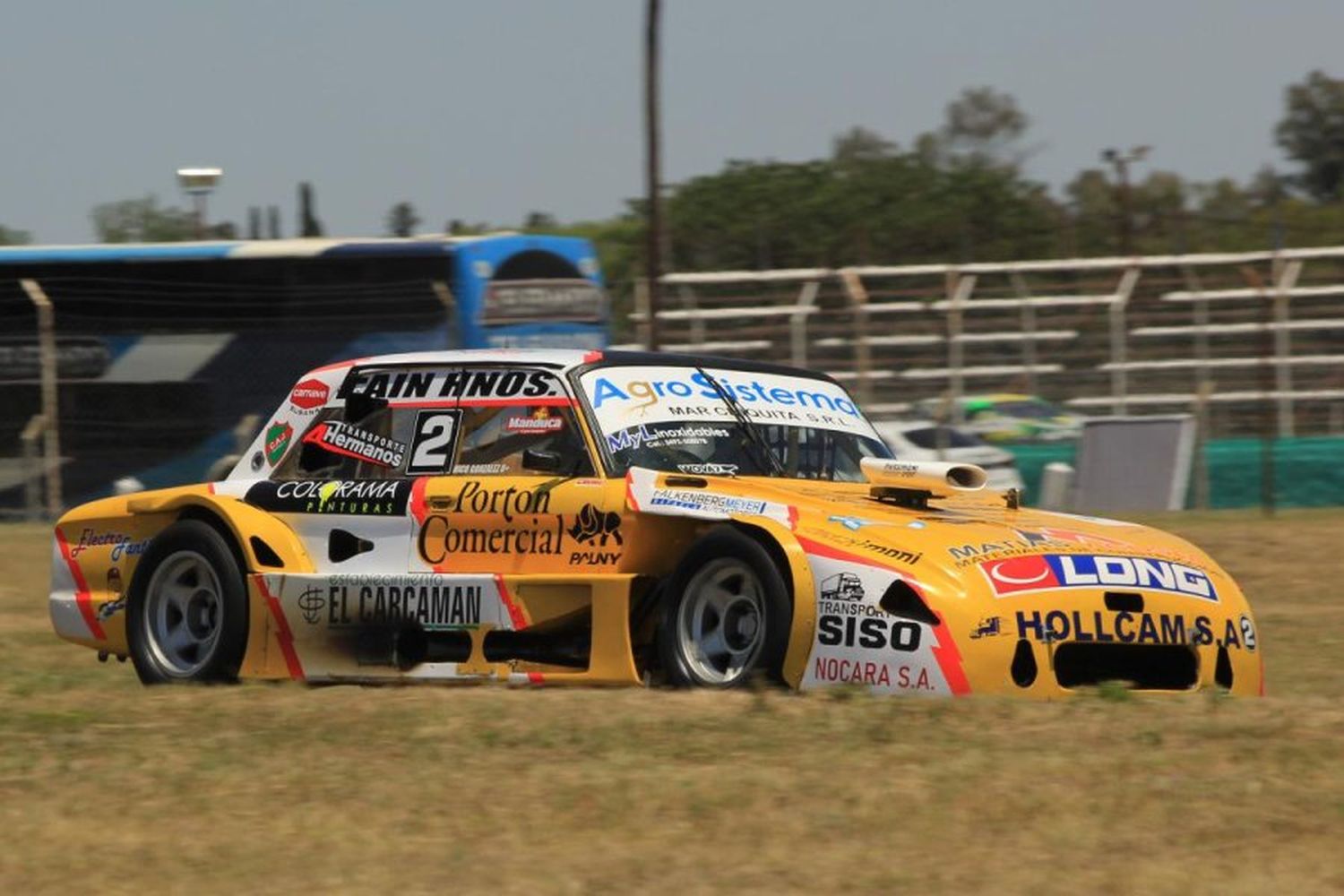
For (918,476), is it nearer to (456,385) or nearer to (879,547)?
(879,547)

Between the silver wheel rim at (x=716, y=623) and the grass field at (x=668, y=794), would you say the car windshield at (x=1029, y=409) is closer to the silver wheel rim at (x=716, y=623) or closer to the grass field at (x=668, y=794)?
the silver wheel rim at (x=716, y=623)

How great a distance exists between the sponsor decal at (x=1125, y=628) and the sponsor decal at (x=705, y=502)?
96 centimetres

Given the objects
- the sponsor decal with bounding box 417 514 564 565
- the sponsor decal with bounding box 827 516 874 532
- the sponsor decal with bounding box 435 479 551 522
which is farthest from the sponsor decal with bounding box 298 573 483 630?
the sponsor decal with bounding box 827 516 874 532

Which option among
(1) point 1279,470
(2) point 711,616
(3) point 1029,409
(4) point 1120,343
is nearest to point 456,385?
(2) point 711,616

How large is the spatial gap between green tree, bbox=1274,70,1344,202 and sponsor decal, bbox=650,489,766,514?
59998 mm

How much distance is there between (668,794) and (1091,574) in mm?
2237

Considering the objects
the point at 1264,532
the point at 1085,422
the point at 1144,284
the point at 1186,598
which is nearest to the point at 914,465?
the point at 1186,598

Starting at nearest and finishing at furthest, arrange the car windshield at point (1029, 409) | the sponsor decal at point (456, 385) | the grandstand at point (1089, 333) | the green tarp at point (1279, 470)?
the sponsor decal at point (456, 385) → the green tarp at point (1279, 470) → the car windshield at point (1029, 409) → the grandstand at point (1089, 333)

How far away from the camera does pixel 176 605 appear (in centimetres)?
928

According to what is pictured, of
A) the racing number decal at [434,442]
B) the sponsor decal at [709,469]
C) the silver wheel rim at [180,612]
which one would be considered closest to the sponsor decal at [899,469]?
the sponsor decal at [709,469]

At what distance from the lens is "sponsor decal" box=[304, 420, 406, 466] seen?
898 cm

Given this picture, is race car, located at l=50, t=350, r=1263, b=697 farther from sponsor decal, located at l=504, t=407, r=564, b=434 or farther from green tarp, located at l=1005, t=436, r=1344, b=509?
green tarp, located at l=1005, t=436, r=1344, b=509

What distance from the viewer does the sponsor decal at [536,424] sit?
28.0 ft

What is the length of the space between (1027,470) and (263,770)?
56.1 feet
